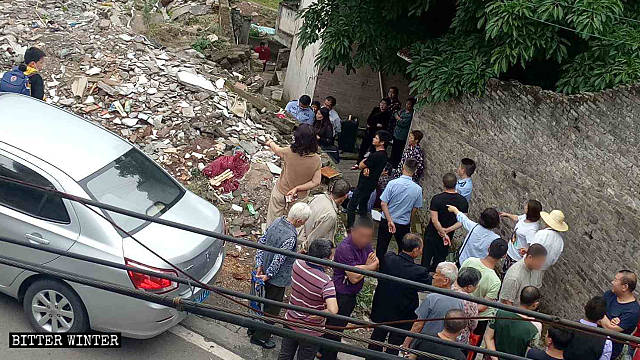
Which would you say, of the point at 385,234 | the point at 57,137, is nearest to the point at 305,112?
the point at 385,234

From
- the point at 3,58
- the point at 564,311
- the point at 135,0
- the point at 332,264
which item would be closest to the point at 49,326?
the point at 332,264

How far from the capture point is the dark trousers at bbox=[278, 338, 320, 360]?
612 cm

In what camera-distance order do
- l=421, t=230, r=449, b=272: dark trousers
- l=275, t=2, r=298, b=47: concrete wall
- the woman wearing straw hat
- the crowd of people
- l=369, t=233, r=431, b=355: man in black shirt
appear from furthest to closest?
l=275, t=2, r=298, b=47: concrete wall, l=421, t=230, r=449, b=272: dark trousers, the woman wearing straw hat, l=369, t=233, r=431, b=355: man in black shirt, the crowd of people

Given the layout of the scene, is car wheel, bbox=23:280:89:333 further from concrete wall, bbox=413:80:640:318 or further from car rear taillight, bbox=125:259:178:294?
concrete wall, bbox=413:80:640:318

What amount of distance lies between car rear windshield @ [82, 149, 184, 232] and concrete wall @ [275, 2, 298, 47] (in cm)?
1162

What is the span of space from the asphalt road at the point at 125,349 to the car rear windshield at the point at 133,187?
1218 mm

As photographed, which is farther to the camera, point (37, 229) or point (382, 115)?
point (382, 115)

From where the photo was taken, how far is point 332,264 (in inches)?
157

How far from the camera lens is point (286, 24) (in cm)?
1905

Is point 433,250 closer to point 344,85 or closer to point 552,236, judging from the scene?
point 552,236

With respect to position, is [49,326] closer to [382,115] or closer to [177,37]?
[382,115]

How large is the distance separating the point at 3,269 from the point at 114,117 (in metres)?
4.33

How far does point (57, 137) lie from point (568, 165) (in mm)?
5951

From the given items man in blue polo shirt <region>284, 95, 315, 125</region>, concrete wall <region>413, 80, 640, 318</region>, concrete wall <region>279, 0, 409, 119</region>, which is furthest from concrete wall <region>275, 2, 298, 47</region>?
concrete wall <region>413, 80, 640, 318</region>
